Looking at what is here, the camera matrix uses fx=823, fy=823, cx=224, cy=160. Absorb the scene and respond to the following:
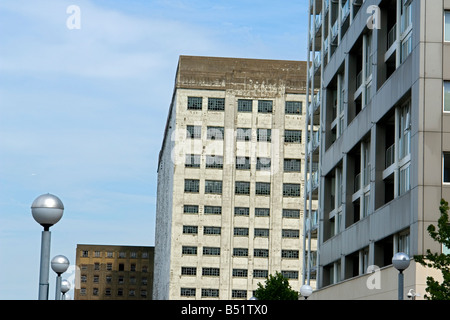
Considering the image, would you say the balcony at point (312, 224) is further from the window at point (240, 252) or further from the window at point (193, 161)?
the window at point (193, 161)

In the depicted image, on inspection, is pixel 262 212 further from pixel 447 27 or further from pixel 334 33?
pixel 447 27

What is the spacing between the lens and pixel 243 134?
113375 mm

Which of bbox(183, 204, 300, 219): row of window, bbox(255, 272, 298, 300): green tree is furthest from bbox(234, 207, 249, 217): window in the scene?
bbox(255, 272, 298, 300): green tree

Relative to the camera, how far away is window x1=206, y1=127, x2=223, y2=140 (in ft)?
369

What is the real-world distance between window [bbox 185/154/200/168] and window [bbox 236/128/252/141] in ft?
20.4

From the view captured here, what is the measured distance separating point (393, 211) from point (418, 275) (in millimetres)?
5111

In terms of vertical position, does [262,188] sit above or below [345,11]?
below

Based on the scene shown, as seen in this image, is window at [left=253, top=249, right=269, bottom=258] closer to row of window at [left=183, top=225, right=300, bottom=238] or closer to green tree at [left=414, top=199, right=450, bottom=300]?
row of window at [left=183, top=225, right=300, bottom=238]

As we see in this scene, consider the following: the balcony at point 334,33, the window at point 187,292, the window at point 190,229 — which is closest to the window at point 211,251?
the window at point 190,229

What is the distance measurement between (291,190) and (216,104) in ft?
51.6

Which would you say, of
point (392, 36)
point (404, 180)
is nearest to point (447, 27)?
point (404, 180)

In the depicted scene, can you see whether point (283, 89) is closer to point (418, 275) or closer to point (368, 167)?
point (368, 167)

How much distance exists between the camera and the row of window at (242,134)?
112 metres

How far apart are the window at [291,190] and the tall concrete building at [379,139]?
4939 centimetres
